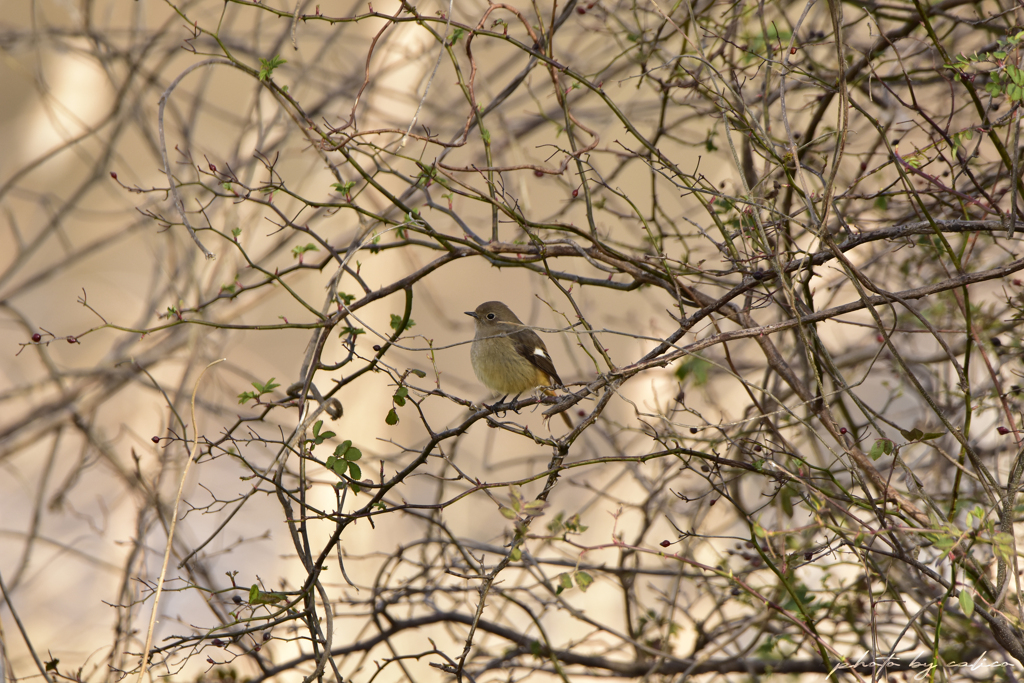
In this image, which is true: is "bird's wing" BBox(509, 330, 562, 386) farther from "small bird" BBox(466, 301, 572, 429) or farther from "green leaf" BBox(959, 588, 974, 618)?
"green leaf" BBox(959, 588, 974, 618)

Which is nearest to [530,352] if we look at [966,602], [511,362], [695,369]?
[511,362]

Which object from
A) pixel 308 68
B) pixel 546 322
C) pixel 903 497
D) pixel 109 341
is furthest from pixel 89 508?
pixel 903 497

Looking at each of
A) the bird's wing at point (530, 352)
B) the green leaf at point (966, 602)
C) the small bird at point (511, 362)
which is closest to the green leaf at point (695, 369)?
the small bird at point (511, 362)

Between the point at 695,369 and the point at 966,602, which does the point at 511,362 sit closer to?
the point at 695,369

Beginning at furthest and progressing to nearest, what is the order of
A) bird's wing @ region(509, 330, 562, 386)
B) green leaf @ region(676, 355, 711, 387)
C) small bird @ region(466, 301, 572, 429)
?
bird's wing @ region(509, 330, 562, 386) → small bird @ region(466, 301, 572, 429) → green leaf @ region(676, 355, 711, 387)

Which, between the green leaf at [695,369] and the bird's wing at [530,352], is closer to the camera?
the green leaf at [695,369]

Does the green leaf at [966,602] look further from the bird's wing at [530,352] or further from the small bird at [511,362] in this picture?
the bird's wing at [530,352]

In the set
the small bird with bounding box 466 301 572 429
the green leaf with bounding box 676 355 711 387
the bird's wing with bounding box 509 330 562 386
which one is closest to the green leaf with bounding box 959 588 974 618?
the green leaf with bounding box 676 355 711 387

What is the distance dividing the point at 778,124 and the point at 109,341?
6.09 metres

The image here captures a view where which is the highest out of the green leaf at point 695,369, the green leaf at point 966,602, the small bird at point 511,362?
the small bird at point 511,362

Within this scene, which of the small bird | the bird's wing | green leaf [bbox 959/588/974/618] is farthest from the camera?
the bird's wing

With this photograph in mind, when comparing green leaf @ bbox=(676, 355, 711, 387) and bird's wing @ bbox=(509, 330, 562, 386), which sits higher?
bird's wing @ bbox=(509, 330, 562, 386)

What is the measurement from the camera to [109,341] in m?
7.82

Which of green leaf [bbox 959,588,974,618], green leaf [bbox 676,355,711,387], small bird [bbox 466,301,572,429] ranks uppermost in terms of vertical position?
small bird [bbox 466,301,572,429]
